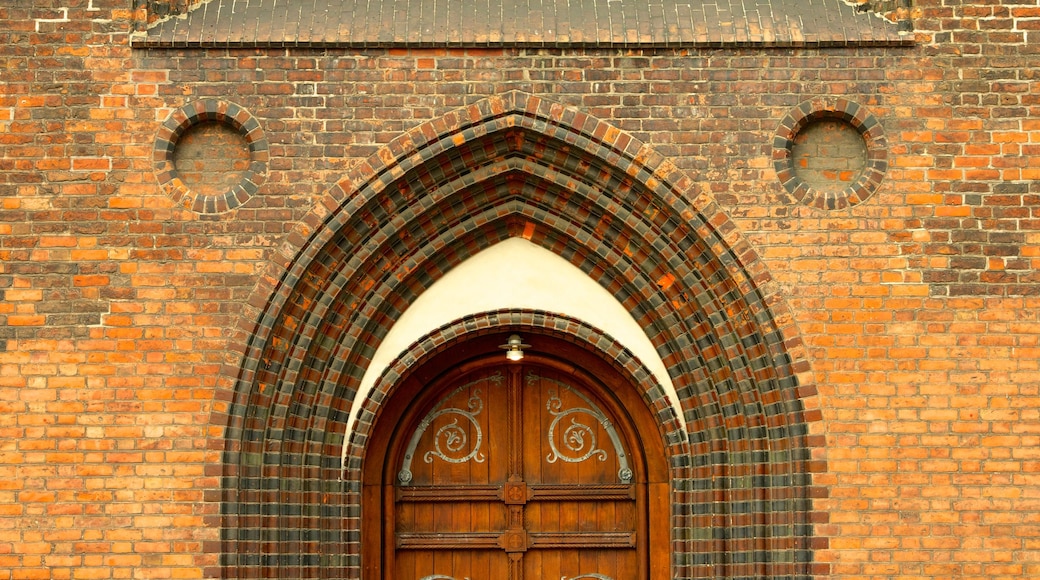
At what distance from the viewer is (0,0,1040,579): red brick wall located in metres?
8.40

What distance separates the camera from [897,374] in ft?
27.8

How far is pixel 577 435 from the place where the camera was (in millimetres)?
9359

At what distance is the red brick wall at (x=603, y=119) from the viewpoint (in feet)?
27.6

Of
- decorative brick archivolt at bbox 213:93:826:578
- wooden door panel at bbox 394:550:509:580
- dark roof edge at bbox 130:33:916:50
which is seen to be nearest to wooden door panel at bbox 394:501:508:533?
wooden door panel at bbox 394:550:509:580

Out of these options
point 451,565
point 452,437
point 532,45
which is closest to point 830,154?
point 532,45

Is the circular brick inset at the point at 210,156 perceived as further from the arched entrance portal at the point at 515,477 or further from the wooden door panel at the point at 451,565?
the wooden door panel at the point at 451,565

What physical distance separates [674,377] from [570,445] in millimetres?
829

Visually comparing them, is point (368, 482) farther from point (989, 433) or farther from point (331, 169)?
point (989, 433)

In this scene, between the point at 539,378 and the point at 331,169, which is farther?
the point at 539,378

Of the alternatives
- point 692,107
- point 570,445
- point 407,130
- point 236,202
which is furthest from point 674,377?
point 236,202

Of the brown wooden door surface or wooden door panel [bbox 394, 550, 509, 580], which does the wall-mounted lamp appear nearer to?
the brown wooden door surface

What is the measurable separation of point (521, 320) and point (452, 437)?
92 cm

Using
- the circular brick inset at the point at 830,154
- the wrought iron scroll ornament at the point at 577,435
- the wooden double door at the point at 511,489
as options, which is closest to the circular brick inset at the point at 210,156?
the wooden double door at the point at 511,489

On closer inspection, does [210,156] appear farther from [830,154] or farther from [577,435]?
[830,154]
